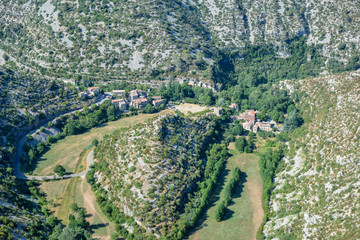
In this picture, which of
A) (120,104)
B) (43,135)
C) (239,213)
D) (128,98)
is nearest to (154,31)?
(128,98)

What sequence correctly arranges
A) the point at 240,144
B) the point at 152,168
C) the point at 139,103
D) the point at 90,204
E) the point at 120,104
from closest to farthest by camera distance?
the point at 90,204 < the point at 152,168 < the point at 240,144 < the point at 120,104 < the point at 139,103

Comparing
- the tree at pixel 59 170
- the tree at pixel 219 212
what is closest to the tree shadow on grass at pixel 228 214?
the tree at pixel 219 212

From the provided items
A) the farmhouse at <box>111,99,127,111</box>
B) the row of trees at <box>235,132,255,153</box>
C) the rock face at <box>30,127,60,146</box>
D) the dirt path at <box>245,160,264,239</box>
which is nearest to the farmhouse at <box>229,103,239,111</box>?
the row of trees at <box>235,132,255,153</box>

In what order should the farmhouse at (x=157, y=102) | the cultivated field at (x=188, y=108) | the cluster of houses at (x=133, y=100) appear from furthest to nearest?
the farmhouse at (x=157, y=102), the cluster of houses at (x=133, y=100), the cultivated field at (x=188, y=108)

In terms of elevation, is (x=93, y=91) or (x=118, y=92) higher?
(x=93, y=91)

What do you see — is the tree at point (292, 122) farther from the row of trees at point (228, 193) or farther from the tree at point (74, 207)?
the tree at point (74, 207)

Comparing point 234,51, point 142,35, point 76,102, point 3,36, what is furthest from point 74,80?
point 234,51

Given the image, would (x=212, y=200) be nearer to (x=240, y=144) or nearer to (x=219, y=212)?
(x=219, y=212)

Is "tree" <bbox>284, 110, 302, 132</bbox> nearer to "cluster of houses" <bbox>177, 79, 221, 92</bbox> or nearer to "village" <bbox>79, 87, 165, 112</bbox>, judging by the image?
"cluster of houses" <bbox>177, 79, 221, 92</bbox>
